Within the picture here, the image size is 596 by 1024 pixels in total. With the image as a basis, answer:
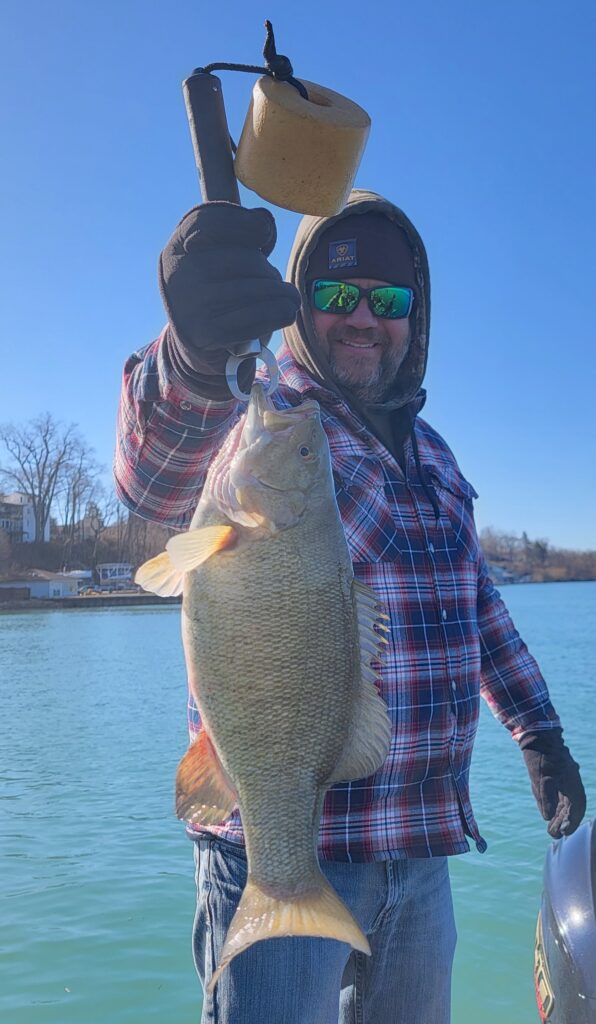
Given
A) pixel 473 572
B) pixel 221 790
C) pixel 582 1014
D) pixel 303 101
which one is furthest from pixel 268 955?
pixel 303 101

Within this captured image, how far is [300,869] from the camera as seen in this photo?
1.92 meters

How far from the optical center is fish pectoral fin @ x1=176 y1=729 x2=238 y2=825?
1.92m

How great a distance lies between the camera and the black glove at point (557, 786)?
3041mm

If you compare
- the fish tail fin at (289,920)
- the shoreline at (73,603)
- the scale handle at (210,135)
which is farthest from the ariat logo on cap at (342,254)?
the shoreline at (73,603)

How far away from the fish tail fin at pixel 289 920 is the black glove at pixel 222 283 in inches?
51.6

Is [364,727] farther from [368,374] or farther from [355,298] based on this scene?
[355,298]

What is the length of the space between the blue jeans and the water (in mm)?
2815

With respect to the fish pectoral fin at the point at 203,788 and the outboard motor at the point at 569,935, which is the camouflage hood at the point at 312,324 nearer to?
the fish pectoral fin at the point at 203,788

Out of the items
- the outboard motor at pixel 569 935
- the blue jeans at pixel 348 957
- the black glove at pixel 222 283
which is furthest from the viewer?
the outboard motor at pixel 569 935

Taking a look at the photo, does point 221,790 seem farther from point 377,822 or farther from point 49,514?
point 49,514

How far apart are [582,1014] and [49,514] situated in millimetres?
69340

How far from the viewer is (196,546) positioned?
190 centimetres

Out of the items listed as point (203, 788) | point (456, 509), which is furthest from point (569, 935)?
point (203, 788)

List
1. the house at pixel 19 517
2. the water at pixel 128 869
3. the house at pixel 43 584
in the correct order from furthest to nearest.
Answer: the house at pixel 19 517 → the house at pixel 43 584 → the water at pixel 128 869
